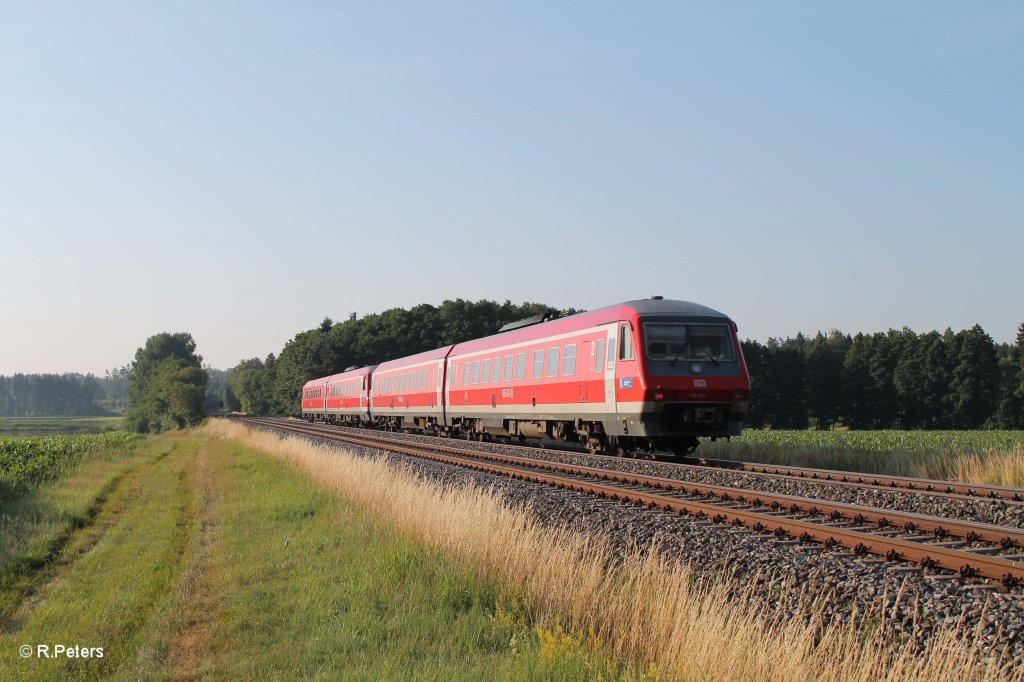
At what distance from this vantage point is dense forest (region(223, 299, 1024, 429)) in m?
83.8

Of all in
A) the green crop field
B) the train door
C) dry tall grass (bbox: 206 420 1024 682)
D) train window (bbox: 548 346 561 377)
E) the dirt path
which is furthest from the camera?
the green crop field

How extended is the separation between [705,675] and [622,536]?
16.0 ft

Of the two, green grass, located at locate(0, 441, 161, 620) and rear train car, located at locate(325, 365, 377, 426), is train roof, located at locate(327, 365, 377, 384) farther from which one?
green grass, located at locate(0, 441, 161, 620)

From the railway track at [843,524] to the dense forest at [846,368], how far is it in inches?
2970

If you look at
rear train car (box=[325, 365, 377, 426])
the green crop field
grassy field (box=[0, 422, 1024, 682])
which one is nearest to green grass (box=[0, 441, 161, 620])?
grassy field (box=[0, 422, 1024, 682])

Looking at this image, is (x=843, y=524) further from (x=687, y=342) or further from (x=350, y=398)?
(x=350, y=398)

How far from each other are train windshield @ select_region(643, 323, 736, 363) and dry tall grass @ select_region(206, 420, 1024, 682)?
8.17 metres

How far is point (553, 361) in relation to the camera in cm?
2291

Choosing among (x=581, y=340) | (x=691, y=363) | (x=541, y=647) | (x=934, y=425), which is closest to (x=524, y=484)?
(x=691, y=363)

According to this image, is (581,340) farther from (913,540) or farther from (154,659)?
(154,659)

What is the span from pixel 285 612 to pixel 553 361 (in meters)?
15.5

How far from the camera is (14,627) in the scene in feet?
28.5

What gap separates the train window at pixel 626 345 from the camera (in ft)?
61.4

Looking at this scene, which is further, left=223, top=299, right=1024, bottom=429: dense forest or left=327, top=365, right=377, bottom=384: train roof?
left=223, top=299, right=1024, bottom=429: dense forest
